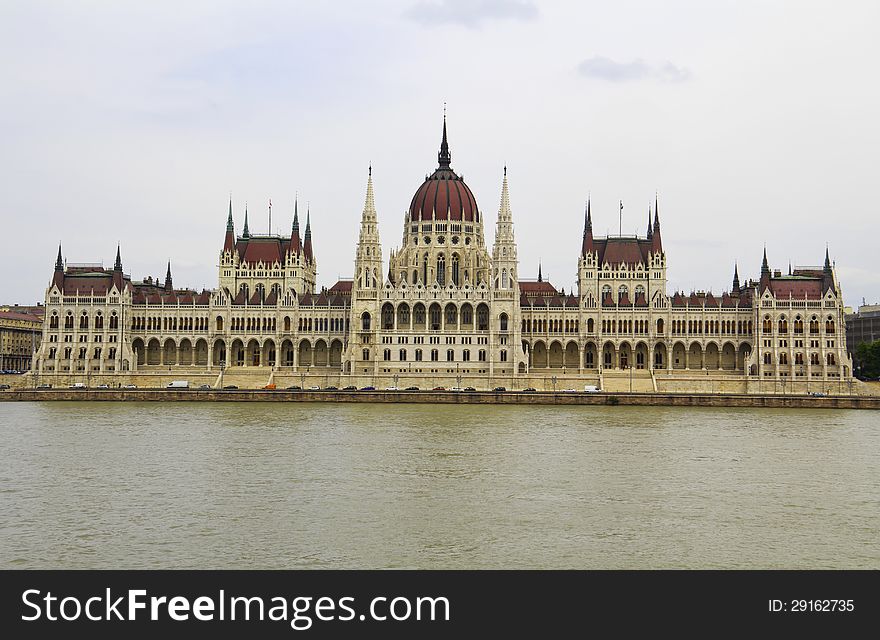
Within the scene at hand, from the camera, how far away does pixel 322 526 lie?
3070 centimetres

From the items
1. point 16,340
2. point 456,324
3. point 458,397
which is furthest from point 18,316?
point 458,397

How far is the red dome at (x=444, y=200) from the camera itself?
4540 inches

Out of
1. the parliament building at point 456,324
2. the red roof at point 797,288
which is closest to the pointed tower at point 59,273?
the parliament building at point 456,324

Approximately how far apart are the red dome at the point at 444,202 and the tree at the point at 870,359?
45483 millimetres

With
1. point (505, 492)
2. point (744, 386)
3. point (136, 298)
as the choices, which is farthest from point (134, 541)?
point (136, 298)

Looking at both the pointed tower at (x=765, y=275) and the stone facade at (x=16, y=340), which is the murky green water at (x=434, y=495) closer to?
the pointed tower at (x=765, y=275)

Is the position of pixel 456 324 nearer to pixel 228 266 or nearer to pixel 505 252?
pixel 505 252

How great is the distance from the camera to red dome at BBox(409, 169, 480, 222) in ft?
378

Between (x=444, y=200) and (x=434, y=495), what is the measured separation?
8190cm


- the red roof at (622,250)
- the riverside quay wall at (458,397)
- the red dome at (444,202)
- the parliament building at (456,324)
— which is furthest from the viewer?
the red roof at (622,250)

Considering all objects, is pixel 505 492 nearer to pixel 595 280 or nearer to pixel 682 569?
pixel 682 569

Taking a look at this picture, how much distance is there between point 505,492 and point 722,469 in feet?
39.7

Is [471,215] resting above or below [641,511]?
above

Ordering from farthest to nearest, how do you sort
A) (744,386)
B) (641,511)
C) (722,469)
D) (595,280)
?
(595,280) → (744,386) → (722,469) → (641,511)
